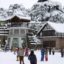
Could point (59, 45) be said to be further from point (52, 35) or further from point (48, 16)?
point (48, 16)

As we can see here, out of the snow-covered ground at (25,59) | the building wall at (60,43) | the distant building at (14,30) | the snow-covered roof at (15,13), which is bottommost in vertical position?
the snow-covered ground at (25,59)

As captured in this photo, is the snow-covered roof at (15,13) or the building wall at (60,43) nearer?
the building wall at (60,43)

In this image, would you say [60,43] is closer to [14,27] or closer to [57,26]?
[57,26]

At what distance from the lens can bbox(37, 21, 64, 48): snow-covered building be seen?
0.99m

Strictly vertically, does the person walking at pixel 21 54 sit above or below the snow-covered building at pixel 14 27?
below

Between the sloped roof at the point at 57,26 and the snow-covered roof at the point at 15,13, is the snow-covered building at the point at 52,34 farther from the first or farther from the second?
the snow-covered roof at the point at 15,13

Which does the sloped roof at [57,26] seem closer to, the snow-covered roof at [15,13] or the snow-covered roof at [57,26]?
the snow-covered roof at [57,26]

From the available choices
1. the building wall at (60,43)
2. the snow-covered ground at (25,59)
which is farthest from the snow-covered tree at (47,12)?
the snow-covered ground at (25,59)

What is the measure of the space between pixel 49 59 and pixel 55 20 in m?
0.28

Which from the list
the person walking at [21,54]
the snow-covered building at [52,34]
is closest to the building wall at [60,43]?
the snow-covered building at [52,34]

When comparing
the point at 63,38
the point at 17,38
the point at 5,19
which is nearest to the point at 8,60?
the point at 17,38

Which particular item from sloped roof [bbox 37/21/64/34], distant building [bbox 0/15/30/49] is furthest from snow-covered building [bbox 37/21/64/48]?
distant building [bbox 0/15/30/49]

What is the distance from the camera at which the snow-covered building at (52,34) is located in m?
0.99

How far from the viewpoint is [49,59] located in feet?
3.54
